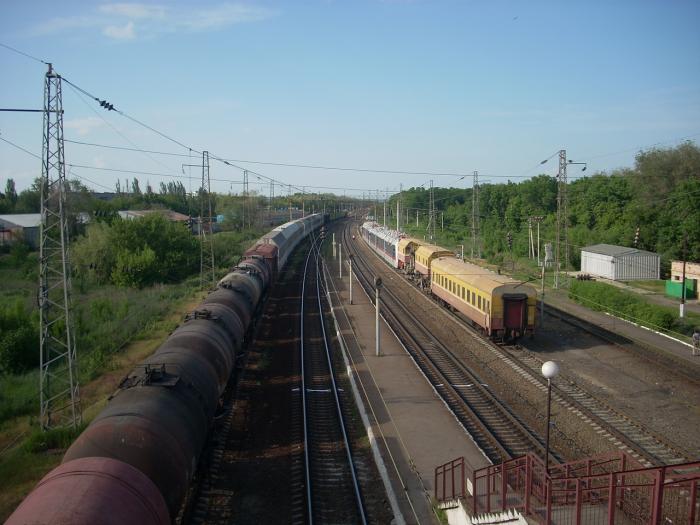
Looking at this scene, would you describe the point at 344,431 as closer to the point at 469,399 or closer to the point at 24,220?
the point at 469,399

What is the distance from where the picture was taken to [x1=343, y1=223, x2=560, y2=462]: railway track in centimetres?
1466

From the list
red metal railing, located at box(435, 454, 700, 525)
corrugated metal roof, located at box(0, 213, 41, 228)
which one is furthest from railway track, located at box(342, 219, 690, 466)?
corrugated metal roof, located at box(0, 213, 41, 228)

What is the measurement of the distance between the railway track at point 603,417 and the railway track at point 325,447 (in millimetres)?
6882

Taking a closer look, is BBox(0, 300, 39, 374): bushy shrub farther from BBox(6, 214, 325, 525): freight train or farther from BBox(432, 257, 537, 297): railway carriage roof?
BBox(432, 257, 537, 297): railway carriage roof

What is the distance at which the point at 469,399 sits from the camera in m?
18.0

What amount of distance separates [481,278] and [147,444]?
18.4 meters

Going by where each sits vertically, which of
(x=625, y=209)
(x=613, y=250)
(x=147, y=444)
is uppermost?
(x=625, y=209)

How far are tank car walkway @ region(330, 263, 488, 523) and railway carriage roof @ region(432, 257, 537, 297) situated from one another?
4.34m

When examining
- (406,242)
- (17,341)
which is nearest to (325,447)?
(17,341)

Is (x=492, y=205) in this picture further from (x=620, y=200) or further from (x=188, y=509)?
(x=188, y=509)

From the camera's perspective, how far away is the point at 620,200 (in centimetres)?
5862

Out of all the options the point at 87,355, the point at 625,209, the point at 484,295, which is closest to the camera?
the point at 484,295

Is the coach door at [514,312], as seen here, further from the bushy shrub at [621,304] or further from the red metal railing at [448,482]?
the red metal railing at [448,482]

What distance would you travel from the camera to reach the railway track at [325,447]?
1172cm
